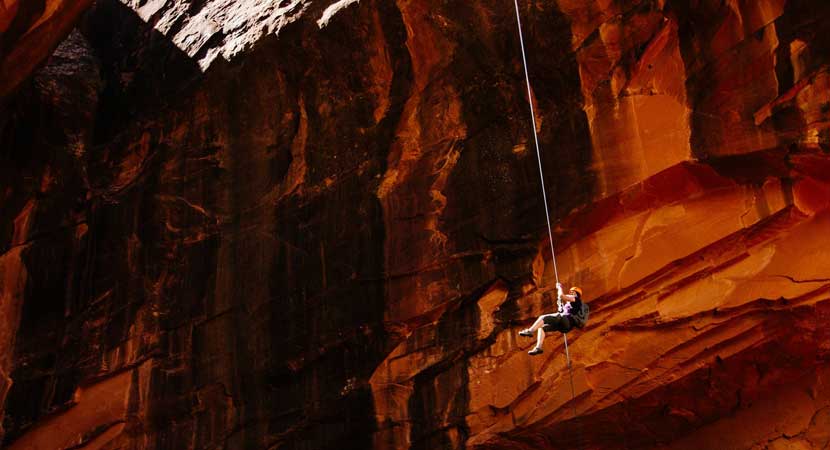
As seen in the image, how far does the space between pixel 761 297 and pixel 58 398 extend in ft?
34.2

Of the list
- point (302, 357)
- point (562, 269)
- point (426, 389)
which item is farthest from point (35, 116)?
point (562, 269)

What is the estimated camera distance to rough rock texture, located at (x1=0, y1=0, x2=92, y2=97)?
14891 mm

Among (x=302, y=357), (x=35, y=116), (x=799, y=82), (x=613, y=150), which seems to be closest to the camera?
(x=799, y=82)

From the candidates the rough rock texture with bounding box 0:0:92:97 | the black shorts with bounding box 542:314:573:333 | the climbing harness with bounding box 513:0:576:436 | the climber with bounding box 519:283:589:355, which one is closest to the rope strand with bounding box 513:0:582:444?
the climbing harness with bounding box 513:0:576:436

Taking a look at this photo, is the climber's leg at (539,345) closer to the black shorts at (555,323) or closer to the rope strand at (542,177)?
the black shorts at (555,323)

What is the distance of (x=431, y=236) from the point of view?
539 inches

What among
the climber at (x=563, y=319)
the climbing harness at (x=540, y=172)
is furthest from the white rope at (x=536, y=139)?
the climber at (x=563, y=319)

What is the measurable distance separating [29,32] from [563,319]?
9829mm

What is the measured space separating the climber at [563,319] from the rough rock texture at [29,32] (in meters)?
9.31

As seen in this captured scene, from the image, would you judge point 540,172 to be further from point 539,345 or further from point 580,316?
point 539,345

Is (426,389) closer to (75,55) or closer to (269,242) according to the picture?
(269,242)

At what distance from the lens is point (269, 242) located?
47.6 ft

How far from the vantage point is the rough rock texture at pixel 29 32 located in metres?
14.9

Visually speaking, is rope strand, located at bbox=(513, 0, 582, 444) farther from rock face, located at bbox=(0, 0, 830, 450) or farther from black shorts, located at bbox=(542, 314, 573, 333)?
black shorts, located at bbox=(542, 314, 573, 333)
